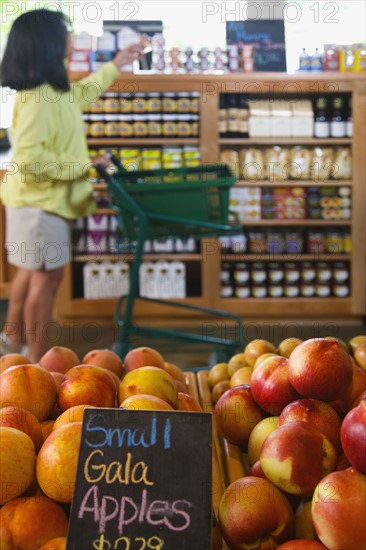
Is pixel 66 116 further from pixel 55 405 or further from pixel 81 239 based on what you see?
pixel 55 405

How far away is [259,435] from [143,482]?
1.13 feet

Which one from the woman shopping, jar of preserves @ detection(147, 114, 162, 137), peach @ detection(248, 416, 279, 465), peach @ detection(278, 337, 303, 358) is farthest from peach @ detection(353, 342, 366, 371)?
jar of preserves @ detection(147, 114, 162, 137)

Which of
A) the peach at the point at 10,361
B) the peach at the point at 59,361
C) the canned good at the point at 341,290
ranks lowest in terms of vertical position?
the canned good at the point at 341,290

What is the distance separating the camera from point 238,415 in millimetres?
1215

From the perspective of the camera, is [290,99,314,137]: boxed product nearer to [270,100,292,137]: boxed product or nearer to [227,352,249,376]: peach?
[270,100,292,137]: boxed product

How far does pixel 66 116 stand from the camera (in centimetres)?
310

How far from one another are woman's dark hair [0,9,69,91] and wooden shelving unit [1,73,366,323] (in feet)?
5.00

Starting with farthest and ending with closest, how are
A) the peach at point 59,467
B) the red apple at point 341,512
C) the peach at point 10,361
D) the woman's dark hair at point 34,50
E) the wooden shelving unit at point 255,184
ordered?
the wooden shelving unit at point 255,184
the woman's dark hair at point 34,50
the peach at point 10,361
the peach at point 59,467
the red apple at point 341,512


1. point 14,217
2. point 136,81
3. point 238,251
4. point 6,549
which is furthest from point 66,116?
point 6,549

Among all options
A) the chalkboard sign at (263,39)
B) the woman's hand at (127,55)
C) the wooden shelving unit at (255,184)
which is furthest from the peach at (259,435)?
the chalkboard sign at (263,39)

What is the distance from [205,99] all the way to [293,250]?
125 centimetres

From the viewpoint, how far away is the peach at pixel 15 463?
2.93 feet

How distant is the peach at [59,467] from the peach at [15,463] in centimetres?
2

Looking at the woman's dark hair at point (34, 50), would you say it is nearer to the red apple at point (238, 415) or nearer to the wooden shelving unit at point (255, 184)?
the wooden shelving unit at point (255, 184)
